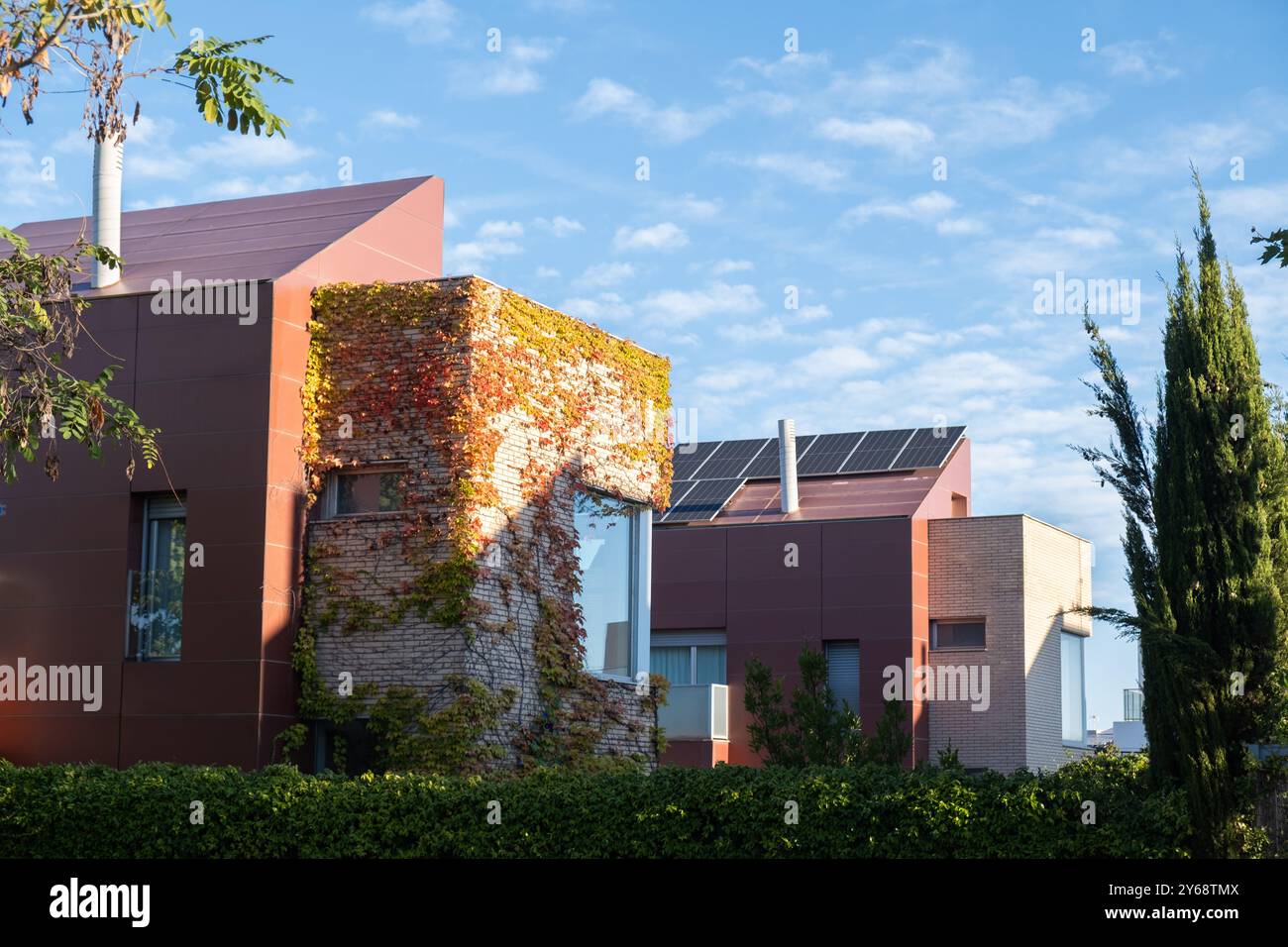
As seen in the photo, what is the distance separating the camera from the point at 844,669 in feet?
91.9

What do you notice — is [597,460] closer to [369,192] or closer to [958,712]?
[369,192]

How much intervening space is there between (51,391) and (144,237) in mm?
8913

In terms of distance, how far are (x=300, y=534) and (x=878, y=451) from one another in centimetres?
1752

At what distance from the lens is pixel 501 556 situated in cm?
1712

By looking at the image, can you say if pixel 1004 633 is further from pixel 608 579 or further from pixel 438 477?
pixel 438 477

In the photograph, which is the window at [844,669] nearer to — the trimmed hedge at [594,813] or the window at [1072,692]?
the window at [1072,692]

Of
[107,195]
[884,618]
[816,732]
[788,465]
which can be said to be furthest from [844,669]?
[107,195]

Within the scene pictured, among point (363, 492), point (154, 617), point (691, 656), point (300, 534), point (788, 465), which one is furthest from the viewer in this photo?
point (788, 465)

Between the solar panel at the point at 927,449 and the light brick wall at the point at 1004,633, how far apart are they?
2235 millimetres

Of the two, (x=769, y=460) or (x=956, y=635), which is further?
(x=769, y=460)

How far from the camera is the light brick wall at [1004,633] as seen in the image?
28.1 m

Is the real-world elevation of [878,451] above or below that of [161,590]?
above
